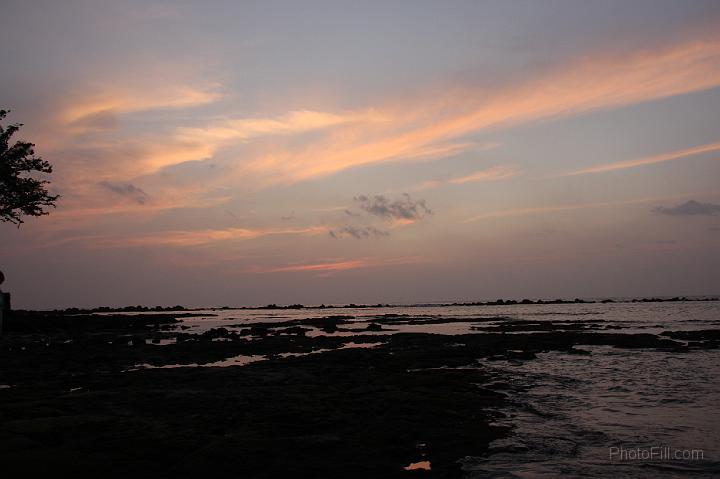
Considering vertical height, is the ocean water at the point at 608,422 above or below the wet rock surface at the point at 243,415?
below

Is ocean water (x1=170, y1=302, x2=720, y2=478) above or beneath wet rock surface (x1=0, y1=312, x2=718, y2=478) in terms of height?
beneath

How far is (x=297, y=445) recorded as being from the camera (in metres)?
11.0

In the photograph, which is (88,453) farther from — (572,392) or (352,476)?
(572,392)

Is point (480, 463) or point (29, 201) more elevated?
point (29, 201)

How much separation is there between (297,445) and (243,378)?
9406 millimetres

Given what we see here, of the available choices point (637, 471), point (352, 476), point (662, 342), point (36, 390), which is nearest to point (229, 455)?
point (352, 476)

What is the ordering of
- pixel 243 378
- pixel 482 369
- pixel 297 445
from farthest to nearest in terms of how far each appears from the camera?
pixel 482 369 → pixel 243 378 → pixel 297 445

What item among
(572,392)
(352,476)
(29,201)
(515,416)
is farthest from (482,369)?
(29,201)

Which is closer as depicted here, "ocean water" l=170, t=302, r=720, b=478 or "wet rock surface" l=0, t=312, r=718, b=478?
"wet rock surface" l=0, t=312, r=718, b=478

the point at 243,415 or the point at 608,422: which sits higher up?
the point at 243,415

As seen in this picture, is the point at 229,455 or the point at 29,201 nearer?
the point at 229,455

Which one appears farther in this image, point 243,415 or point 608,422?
point 608,422

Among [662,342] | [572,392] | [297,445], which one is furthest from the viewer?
[662,342]

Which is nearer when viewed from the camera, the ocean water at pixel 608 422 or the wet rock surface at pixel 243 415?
the wet rock surface at pixel 243 415
